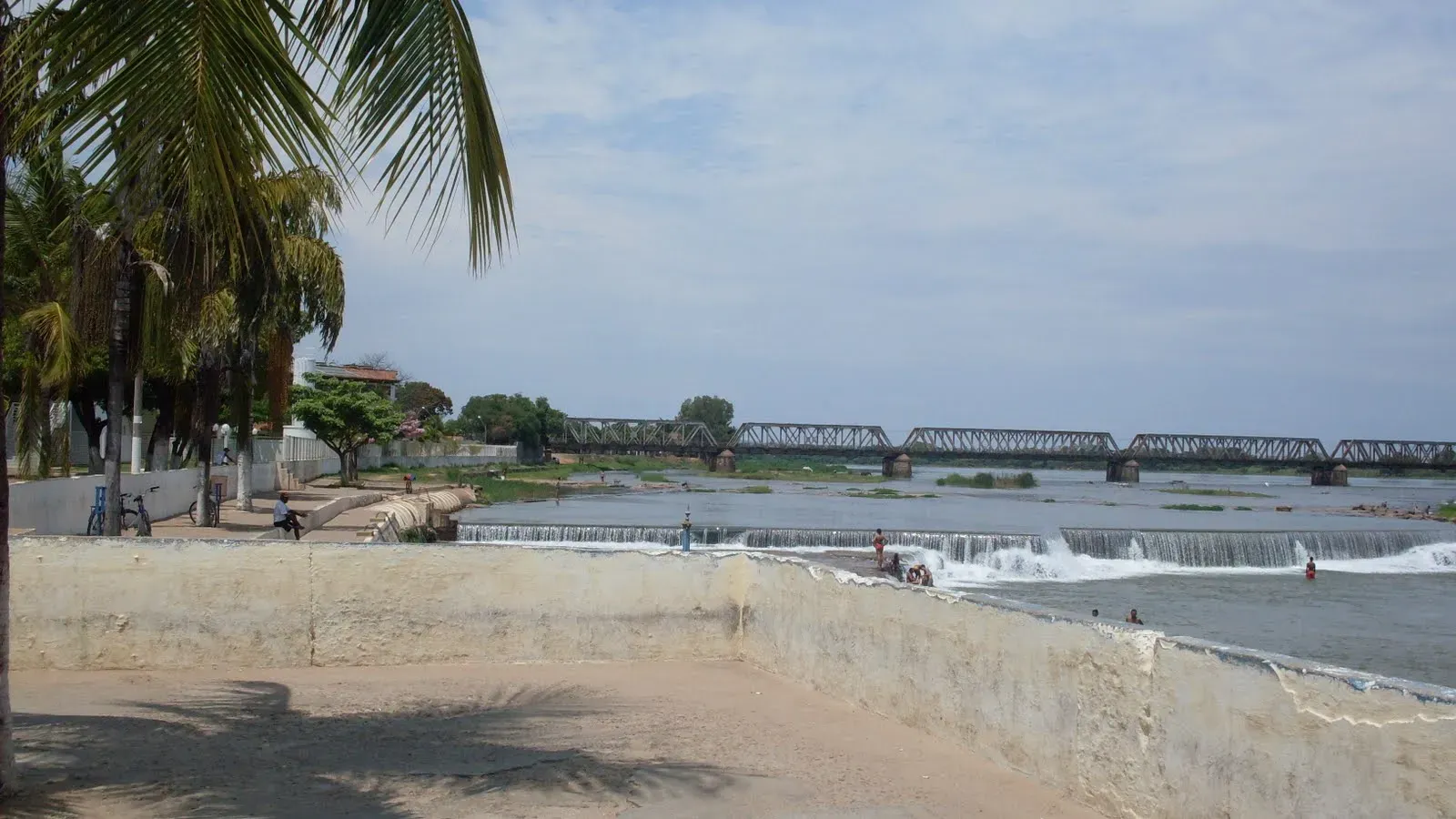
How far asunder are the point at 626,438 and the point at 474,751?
12419 centimetres

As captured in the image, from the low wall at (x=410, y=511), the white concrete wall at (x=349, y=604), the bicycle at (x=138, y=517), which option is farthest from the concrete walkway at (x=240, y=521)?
the white concrete wall at (x=349, y=604)

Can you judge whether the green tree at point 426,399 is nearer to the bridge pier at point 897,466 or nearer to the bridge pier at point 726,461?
the bridge pier at point 726,461

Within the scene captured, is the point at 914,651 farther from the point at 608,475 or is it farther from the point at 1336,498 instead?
the point at 608,475

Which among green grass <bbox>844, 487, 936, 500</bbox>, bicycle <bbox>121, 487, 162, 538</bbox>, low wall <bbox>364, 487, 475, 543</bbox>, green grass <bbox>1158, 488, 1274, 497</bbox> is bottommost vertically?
green grass <bbox>1158, 488, 1274, 497</bbox>

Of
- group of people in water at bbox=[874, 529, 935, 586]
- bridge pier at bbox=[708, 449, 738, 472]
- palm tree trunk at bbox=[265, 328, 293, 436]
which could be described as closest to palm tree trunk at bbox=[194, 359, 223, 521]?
palm tree trunk at bbox=[265, 328, 293, 436]

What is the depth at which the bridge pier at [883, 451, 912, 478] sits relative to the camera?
4685 inches

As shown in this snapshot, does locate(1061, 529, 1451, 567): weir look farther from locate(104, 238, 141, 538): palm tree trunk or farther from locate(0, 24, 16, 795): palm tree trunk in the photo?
locate(0, 24, 16, 795): palm tree trunk

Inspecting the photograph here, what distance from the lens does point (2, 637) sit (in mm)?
5102

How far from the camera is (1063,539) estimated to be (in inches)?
1463

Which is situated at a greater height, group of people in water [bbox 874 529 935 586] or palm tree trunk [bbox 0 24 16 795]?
palm tree trunk [bbox 0 24 16 795]

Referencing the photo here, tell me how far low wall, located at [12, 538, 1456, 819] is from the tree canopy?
347ft

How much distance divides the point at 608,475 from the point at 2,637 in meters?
106

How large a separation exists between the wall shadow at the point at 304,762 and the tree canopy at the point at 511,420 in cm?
10755

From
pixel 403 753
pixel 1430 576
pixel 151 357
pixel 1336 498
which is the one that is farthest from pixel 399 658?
pixel 1336 498
